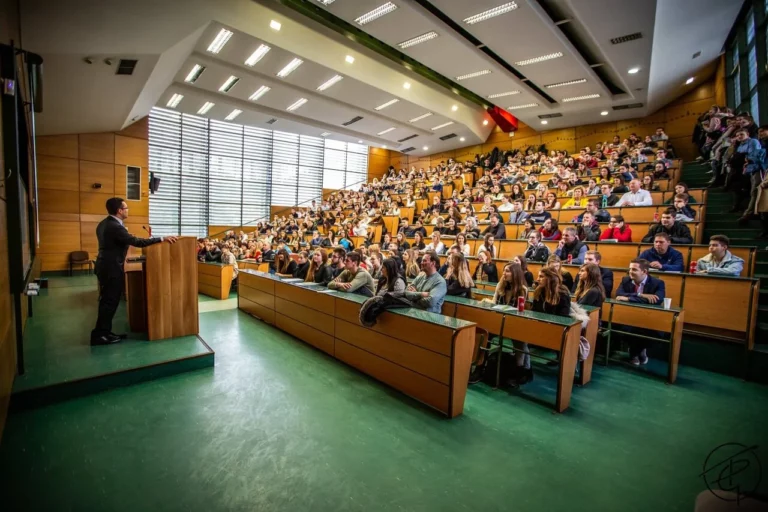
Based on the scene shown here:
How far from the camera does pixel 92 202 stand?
10.6 meters

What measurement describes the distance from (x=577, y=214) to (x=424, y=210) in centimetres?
463

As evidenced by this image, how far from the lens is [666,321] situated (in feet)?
11.7

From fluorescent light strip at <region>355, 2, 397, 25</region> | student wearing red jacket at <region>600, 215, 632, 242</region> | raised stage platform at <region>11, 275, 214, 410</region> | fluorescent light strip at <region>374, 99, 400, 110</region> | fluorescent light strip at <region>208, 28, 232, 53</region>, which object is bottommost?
raised stage platform at <region>11, 275, 214, 410</region>

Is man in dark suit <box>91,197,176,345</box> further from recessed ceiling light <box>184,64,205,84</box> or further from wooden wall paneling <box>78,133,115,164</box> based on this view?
wooden wall paneling <box>78,133,115,164</box>

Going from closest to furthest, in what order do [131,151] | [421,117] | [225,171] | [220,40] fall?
[220,40], [131,151], [421,117], [225,171]

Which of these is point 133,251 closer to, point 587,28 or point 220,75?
point 220,75

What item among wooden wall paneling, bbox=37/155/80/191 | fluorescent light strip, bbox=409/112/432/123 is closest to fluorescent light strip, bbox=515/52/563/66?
fluorescent light strip, bbox=409/112/432/123

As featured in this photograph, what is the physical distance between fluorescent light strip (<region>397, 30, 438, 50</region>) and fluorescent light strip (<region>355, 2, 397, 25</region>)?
109 cm

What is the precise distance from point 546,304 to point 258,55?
26.9 ft

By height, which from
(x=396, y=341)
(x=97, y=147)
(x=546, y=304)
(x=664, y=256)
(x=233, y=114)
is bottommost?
(x=396, y=341)

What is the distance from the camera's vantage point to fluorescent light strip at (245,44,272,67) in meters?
7.77

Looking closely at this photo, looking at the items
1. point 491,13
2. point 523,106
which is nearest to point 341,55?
point 491,13

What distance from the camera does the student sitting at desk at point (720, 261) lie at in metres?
3.82

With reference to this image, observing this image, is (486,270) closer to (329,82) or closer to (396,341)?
(396,341)
